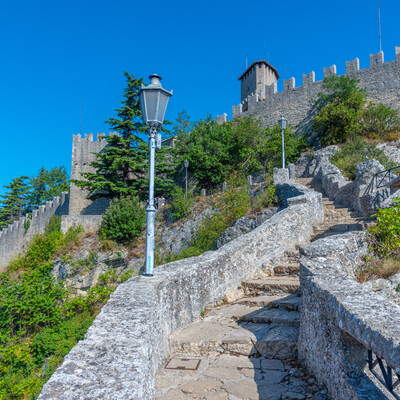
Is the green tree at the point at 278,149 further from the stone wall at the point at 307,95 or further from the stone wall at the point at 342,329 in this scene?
the stone wall at the point at 342,329

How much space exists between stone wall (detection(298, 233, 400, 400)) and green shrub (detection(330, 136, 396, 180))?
40.8 ft

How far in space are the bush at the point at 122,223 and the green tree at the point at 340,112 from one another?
13.5 metres

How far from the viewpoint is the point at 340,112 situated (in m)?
21.9

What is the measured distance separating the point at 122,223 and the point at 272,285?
→ 1566 centimetres

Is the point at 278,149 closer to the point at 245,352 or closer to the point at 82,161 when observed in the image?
the point at 82,161

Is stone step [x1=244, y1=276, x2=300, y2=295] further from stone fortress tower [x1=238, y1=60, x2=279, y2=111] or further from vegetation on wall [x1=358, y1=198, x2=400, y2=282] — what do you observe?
stone fortress tower [x1=238, y1=60, x2=279, y2=111]

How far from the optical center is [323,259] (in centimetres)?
392

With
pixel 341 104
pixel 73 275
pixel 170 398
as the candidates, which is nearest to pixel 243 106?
pixel 341 104

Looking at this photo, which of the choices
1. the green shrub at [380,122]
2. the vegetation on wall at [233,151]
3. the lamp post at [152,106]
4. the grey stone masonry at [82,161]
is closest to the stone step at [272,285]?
the lamp post at [152,106]

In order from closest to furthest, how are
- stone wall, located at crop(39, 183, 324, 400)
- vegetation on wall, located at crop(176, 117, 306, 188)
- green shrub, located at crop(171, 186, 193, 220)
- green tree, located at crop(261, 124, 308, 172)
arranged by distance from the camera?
stone wall, located at crop(39, 183, 324, 400), green shrub, located at crop(171, 186, 193, 220), green tree, located at crop(261, 124, 308, 172), vegetation on wall, located at crop(176, 117, 306, 188)

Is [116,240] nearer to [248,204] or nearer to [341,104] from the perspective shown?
[248,204]

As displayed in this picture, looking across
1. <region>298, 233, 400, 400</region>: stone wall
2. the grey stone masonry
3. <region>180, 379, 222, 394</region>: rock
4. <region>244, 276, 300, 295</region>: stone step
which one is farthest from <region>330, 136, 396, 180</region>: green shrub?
the grey stone masonry

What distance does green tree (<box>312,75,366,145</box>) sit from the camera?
70.9 ft

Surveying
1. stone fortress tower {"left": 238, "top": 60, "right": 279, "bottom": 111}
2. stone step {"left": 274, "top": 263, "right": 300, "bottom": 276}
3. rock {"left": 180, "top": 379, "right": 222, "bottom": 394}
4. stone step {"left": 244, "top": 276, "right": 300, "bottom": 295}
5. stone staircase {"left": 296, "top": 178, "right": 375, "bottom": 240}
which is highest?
stone fortress tower {"left": 238, "top": 60, "right": 279, "bottom": 111}
